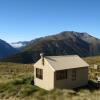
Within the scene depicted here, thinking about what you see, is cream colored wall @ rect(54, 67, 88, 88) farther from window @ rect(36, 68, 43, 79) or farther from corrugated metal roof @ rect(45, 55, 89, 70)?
window @ rect(36, 68, 43, 79)

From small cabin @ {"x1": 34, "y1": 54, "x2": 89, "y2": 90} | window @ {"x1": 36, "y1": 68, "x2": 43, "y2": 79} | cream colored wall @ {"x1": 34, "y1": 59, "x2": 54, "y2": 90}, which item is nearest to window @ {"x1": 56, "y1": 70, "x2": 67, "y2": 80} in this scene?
small cabin @ {"x1": 34, "y1": 54, "x2": 89, "y2": 90}

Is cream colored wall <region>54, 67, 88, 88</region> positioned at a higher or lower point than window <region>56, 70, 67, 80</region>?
lower

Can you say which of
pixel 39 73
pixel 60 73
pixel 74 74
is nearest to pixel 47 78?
pixel 60 73

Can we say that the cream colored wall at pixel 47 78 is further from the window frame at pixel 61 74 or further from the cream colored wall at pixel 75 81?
the window frame at pixel 61 74

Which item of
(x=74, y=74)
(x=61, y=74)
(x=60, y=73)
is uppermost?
(x=60, y=73)

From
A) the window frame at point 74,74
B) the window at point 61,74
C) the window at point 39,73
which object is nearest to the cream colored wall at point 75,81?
the window frame at point 74,74

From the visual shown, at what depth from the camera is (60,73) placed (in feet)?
91.7

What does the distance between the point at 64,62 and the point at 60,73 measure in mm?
2338

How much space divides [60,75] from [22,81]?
233 inches

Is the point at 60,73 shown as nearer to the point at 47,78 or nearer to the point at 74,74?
the point at 47,78

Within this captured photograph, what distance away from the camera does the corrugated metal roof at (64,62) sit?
2830cm

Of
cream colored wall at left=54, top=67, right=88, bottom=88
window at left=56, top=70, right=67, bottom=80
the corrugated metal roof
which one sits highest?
the corrugated metal roof

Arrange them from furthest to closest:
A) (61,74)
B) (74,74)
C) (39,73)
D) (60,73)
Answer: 1. (39,73)
2. (74,74)
3. (61,74)
4. (60,73)

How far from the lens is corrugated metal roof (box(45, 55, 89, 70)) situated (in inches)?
1114
